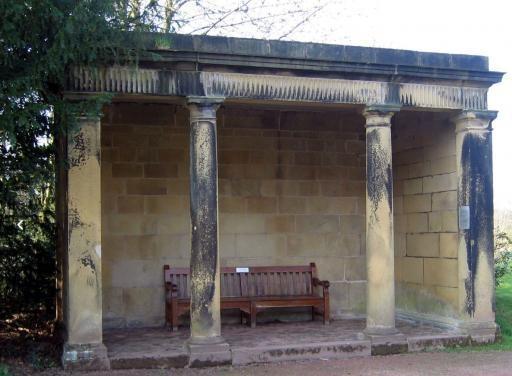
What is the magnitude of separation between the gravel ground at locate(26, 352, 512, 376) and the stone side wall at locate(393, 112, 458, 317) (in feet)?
4.18

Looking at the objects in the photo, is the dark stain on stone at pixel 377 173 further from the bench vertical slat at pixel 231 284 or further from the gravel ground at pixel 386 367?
the bench vertical slat at pixel 231 284

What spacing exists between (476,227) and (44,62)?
5.78 m

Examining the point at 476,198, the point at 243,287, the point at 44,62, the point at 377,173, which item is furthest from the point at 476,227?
the point at 44,62

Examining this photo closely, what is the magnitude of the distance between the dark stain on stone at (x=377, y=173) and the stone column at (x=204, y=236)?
2.03 meters

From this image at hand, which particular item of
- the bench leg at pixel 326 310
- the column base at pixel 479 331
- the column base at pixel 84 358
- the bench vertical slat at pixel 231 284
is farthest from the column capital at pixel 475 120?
the column base at pixel 84 358

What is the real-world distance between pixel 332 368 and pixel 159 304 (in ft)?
10.4

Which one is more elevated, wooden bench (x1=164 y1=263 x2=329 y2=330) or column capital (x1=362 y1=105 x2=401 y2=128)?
column capital (x1=362 y1=105 x2=401 y2=128)

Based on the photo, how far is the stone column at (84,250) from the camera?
7.27 meters

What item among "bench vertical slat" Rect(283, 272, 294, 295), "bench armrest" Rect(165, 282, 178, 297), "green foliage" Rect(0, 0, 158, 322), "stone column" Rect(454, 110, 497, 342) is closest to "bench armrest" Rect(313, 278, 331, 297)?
"bench vertical slat" Rect(283, 272, 294, 295)

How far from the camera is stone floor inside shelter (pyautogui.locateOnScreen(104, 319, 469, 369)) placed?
7491 mm

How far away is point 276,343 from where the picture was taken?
823 centimetres

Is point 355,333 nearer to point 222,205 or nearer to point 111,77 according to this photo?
point 222,205

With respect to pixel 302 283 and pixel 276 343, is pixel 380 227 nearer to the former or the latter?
pixel 276 343

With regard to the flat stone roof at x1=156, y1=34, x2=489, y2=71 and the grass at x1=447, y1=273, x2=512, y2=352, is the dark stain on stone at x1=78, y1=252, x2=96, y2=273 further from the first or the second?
the grass at x1=447, y1=273, x2=512, y2=352
